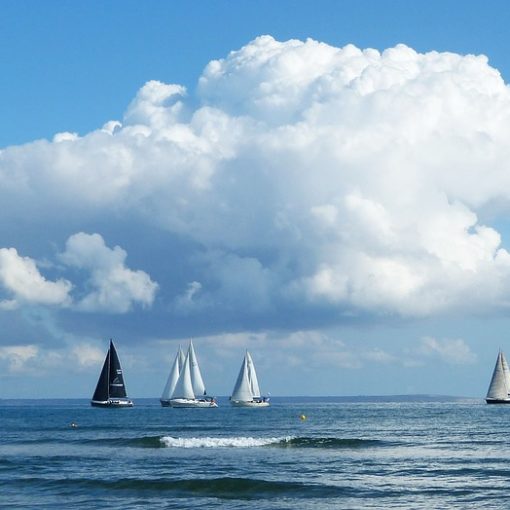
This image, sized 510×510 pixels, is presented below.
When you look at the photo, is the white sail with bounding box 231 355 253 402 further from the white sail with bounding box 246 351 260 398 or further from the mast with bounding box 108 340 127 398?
the mast with bounding box 108 340 127 398

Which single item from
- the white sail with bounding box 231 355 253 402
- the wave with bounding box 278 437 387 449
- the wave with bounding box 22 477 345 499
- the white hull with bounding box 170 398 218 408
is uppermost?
the white sail with bounding box 231 355 253 402

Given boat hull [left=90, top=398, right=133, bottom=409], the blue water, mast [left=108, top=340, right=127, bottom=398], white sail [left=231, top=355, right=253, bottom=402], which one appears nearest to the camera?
the blue water

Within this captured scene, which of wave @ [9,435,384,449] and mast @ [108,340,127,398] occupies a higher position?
mast @ [108,340,127,398]

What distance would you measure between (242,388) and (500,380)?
53762mm

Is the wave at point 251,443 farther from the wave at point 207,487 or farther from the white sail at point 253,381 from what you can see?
the white sail at point 253,381

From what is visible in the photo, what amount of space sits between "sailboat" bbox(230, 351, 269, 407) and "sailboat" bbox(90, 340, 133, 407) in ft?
75.5

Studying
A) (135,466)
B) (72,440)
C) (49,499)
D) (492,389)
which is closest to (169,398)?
(492,389)

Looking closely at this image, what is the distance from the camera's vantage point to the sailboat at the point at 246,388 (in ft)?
598

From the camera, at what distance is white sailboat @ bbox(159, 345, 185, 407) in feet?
595

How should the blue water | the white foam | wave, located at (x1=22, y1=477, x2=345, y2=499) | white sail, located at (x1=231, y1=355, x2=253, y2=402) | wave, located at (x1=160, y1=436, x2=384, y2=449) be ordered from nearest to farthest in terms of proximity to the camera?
the blue water → wave, located at (x1=22, y1=477, x2=345, y2=499) → the white foam → wave, located at (x1=160, y1=436, x2=384, y2=449) → white sail, located at (x1=231, y1=355, x2=253, y2=402)

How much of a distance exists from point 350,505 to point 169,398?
485ft

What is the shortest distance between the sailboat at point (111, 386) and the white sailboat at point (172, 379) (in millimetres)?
8377

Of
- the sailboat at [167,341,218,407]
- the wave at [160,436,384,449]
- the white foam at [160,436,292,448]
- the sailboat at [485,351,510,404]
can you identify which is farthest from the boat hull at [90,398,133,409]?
the white foam at [160,436,292,448]

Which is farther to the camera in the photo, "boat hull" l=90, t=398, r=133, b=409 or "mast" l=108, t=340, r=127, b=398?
"boat hull" l=90, t=398, r=133, b=409
